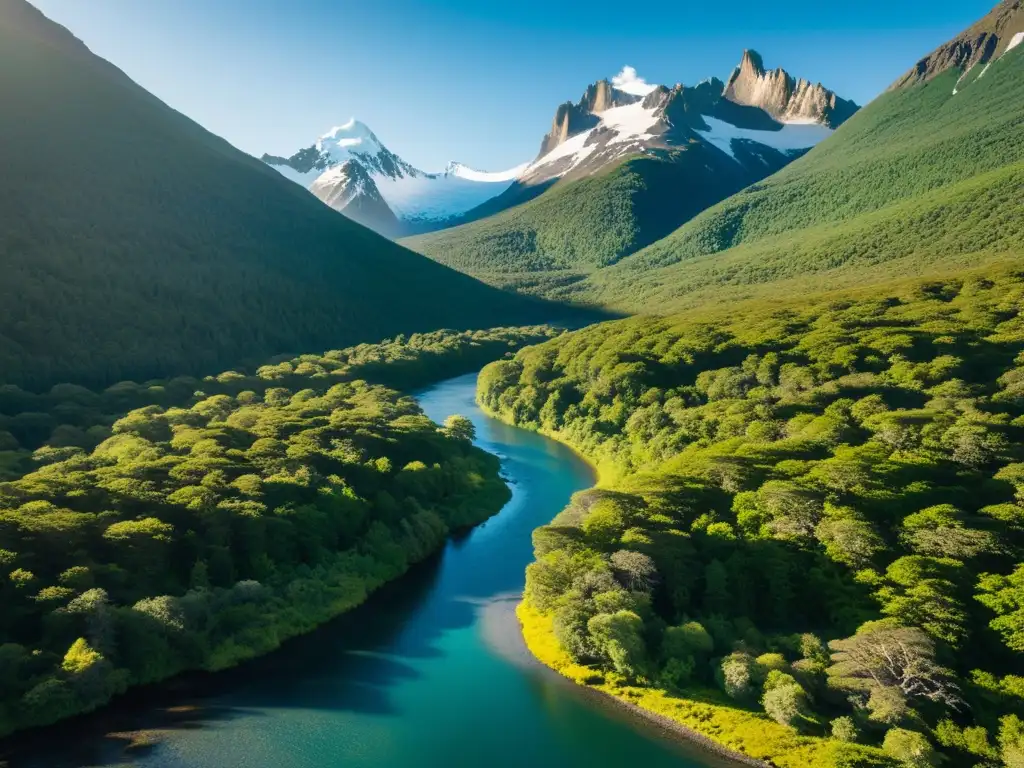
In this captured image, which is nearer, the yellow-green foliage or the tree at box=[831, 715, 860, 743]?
the yellow-green foliage

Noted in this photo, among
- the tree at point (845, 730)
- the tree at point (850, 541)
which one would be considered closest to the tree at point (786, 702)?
the tree at point (845, 730)

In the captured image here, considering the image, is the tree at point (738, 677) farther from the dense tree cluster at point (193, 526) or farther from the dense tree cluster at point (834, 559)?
the dense tree cluster at point (193, 526)

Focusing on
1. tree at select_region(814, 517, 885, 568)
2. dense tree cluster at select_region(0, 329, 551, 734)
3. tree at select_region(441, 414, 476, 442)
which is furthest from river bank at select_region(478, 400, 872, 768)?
tree at select_region(441, 414, 476, 442)

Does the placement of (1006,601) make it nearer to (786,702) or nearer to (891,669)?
(891,669)

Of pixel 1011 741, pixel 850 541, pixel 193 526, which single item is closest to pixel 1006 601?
pixel 850 541

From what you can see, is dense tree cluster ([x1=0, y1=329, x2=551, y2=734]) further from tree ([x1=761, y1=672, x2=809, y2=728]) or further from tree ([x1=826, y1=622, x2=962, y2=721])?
tree ([x1=826, y1=622, x2=962, y2=721])

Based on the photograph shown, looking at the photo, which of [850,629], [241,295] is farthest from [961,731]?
[241,295]
